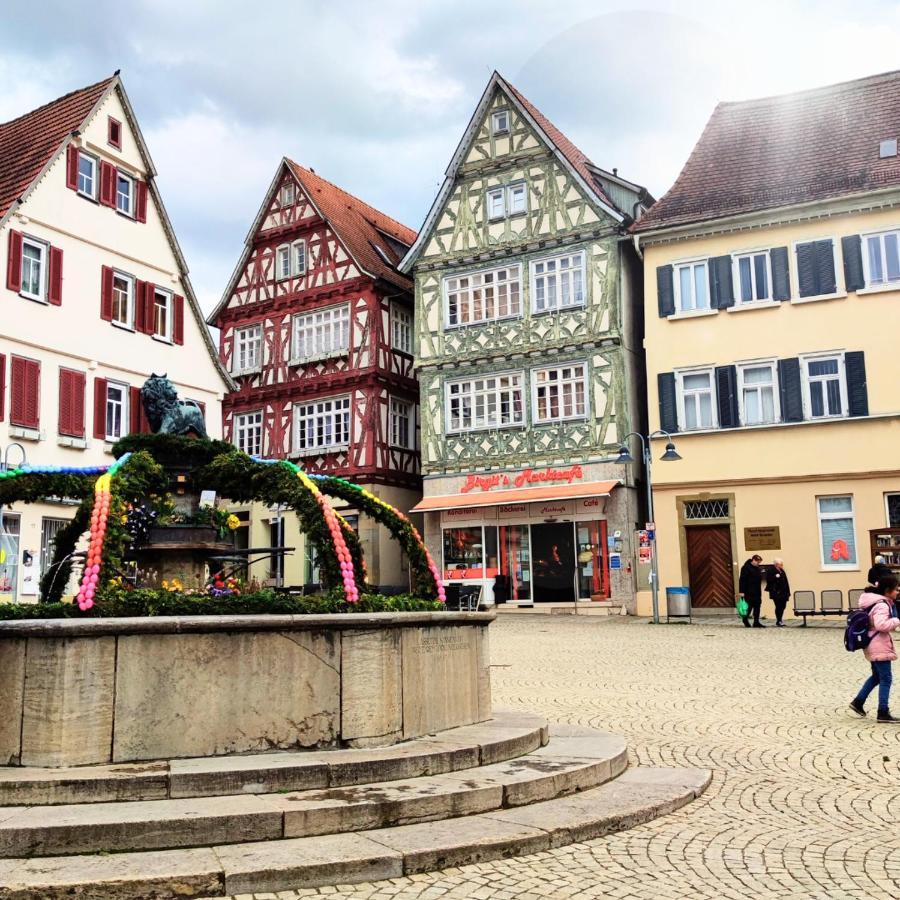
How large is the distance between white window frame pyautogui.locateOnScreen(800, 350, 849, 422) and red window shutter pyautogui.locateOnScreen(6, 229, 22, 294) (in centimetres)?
1888

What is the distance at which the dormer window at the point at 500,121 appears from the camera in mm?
33281

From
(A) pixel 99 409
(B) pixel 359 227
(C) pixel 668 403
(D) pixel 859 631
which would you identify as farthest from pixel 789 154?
(D) pixel 859 631

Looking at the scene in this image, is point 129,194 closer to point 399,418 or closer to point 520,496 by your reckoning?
point 399,418

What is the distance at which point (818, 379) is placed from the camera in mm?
27719

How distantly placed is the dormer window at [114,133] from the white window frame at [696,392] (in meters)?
15.7

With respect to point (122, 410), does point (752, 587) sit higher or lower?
lower

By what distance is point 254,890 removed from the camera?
5684mm

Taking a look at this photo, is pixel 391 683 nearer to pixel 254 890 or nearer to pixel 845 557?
pixel 254 890

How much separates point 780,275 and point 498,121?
10170mm

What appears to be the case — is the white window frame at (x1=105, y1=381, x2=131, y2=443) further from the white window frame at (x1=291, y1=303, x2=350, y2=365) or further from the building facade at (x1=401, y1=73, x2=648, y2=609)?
the white window frame at (x1=291, y1=303, x2=350, y2=365)

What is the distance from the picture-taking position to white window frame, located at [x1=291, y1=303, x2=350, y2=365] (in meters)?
36.2

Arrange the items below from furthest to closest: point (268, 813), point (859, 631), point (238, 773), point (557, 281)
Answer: point (557, 281) < point (859, 631) < point (238, 773) < point (268, 813)

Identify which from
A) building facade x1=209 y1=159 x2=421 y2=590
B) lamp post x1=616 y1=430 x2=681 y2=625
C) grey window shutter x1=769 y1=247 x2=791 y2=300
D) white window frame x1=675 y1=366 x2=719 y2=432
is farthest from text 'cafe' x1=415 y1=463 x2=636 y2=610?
grey window shutter x1=769 y1=247 x2=791 y2=300

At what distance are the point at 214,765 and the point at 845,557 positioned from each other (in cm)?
2258
